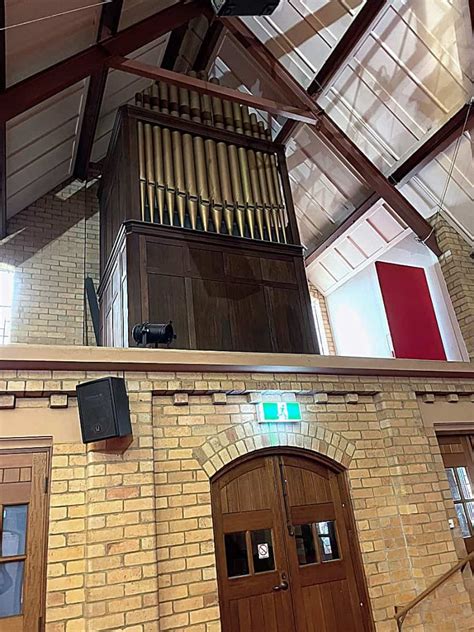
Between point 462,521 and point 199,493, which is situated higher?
point 199,493

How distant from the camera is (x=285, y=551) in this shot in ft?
12.1

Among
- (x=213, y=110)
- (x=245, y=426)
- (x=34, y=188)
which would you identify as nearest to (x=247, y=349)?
(x=245, y=426)

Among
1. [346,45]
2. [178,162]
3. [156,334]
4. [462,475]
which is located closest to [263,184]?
[178,162]

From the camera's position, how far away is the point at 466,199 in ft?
19.2

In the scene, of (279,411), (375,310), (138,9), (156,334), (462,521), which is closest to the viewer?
(156,334)

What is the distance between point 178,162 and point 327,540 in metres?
3.93

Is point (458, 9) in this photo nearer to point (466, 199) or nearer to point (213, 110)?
point (466, 199)

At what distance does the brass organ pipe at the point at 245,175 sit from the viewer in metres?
5.34

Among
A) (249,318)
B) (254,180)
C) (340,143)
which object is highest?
(340,143)

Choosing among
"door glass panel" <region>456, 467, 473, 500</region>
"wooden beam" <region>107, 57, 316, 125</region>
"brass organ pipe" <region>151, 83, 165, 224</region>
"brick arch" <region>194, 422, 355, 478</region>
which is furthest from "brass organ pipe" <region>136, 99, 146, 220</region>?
"door glass panel" <region>456, 467, 473, 500</region>

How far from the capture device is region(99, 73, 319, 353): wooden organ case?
15.0ft

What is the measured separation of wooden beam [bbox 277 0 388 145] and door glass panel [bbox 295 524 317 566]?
4714 mm

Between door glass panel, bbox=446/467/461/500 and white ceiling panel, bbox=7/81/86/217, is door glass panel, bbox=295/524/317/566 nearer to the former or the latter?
door glass panel, bbox=446/467/461/500

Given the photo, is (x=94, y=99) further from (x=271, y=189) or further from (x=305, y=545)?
(x=305, y=545)
